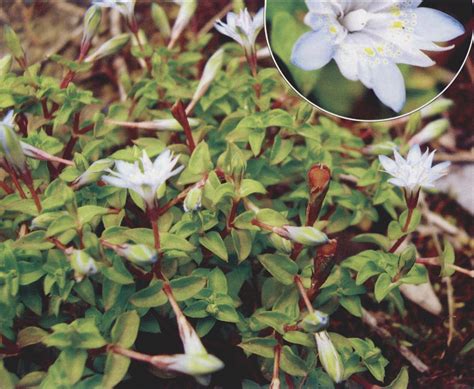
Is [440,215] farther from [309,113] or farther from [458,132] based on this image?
[309,113]

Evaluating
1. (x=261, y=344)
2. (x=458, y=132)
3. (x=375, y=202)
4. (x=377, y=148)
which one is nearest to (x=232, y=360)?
(x=261, y=344)

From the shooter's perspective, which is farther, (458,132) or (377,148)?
(458,132)

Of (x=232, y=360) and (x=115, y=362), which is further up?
(x=115, y=362)

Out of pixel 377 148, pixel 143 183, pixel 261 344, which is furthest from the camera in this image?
pixel 377 148

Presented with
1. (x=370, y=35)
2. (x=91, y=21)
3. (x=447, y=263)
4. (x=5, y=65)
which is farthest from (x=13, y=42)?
(x=447, y=263)

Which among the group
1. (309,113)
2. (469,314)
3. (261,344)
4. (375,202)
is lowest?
(469,314)

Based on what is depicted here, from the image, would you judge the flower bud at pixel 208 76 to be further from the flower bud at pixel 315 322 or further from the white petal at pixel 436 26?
the flower bud at pixel 315 322
